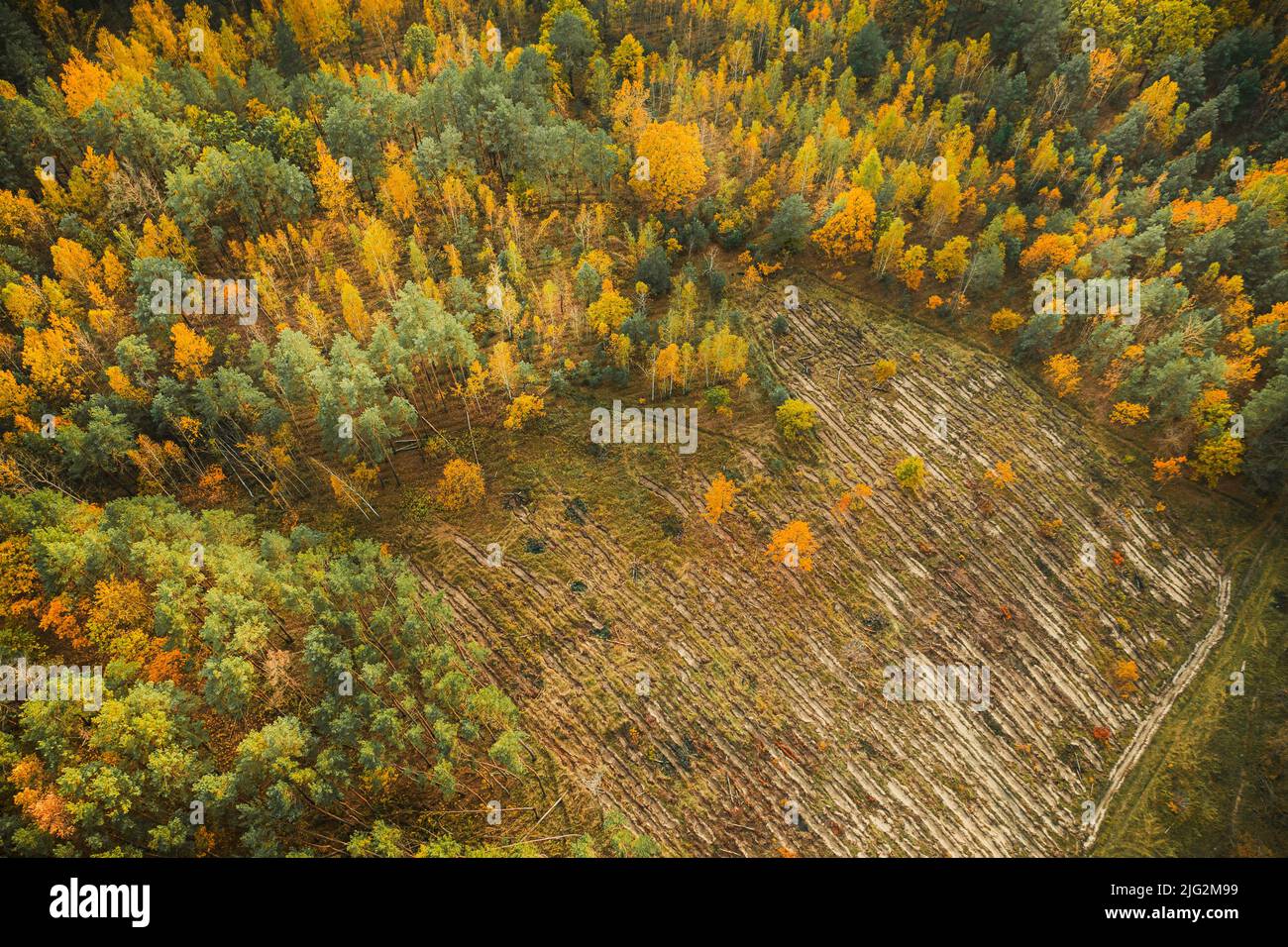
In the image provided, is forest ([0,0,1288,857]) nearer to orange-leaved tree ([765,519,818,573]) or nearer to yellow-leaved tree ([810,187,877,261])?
orange-leaved tree ([765,519,818,573])

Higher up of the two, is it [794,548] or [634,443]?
[634,443]

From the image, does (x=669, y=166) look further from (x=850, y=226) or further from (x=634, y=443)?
(x=634, y=443)

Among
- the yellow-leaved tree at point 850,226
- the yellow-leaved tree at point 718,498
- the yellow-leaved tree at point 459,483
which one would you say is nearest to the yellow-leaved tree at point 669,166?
the yellow-leaved tree at point 850,226

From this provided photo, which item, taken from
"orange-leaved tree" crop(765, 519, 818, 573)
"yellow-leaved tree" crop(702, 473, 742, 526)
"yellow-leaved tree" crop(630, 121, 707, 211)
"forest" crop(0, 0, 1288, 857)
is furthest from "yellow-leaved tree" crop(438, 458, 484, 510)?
"yellow-leaved tree" crop(630, 121, 707, 211)

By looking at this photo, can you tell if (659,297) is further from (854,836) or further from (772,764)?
(854,836)

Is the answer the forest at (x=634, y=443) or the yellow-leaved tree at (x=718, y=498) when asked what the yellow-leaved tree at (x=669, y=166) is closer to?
the forest at (x=634, y=443)

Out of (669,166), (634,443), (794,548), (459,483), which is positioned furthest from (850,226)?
(459,483)

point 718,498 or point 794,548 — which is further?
point 718,498

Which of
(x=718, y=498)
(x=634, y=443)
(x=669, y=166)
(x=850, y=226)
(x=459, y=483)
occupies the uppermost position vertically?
(x=669, y=166)
